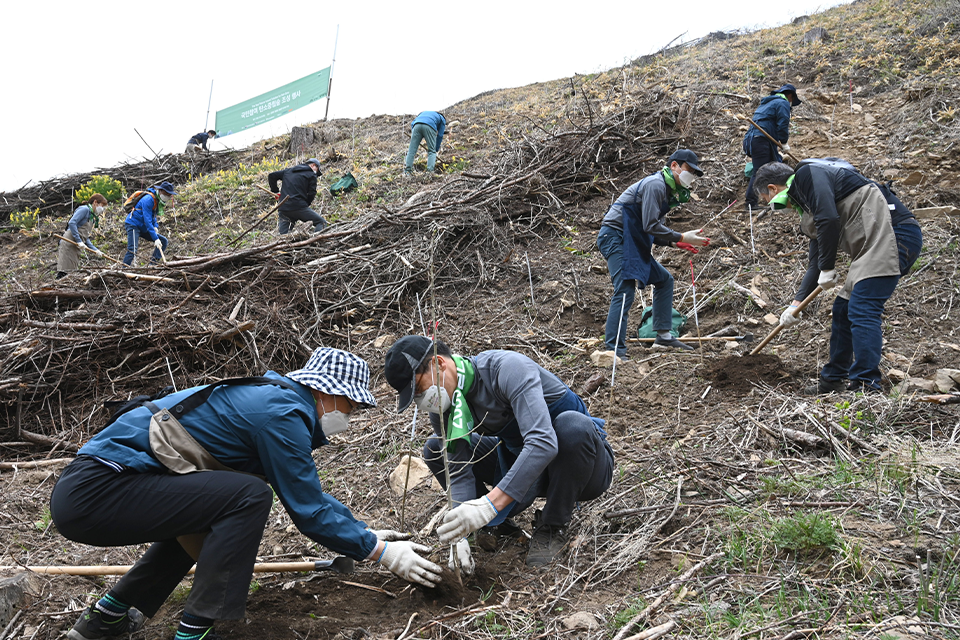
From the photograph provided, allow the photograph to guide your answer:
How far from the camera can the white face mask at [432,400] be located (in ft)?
7.94

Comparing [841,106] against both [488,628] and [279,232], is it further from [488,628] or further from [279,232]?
[488,628]

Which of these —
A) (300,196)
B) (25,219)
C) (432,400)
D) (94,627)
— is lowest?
(94,627)

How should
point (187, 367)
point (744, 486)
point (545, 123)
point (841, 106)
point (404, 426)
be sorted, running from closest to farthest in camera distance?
1. point (744, 486)
2. point (404, 426)
3. point (187, 367)
4. point (841, 106)
5. point (545, 123)

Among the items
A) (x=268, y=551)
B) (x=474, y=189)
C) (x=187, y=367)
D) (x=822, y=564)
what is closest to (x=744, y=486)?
(x=822, y=564)

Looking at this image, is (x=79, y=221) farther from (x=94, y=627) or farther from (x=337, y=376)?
(x=337, y=376)

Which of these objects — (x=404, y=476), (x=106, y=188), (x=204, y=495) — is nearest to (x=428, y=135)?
(x=404, y=476)

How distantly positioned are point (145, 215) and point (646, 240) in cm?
660

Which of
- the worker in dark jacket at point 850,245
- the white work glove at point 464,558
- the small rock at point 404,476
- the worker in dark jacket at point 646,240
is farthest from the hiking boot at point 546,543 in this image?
the worker in dark jacket at point 646,240

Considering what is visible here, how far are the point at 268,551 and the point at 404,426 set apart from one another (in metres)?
1.50

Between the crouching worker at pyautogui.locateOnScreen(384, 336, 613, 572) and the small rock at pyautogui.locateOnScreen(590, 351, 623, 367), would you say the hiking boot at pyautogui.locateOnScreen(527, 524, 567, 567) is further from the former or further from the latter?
the small rock at pyautogui.locateOnScreen(590, 351, 623, 367)

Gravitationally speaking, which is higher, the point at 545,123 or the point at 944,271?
the point at 545,123

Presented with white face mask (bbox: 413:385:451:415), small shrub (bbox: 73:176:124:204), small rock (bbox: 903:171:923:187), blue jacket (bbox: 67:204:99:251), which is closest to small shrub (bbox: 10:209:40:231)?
small shrub (bbox: 73:176:124:204)

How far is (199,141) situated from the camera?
14.8 meters

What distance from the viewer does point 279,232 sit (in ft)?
27.2
